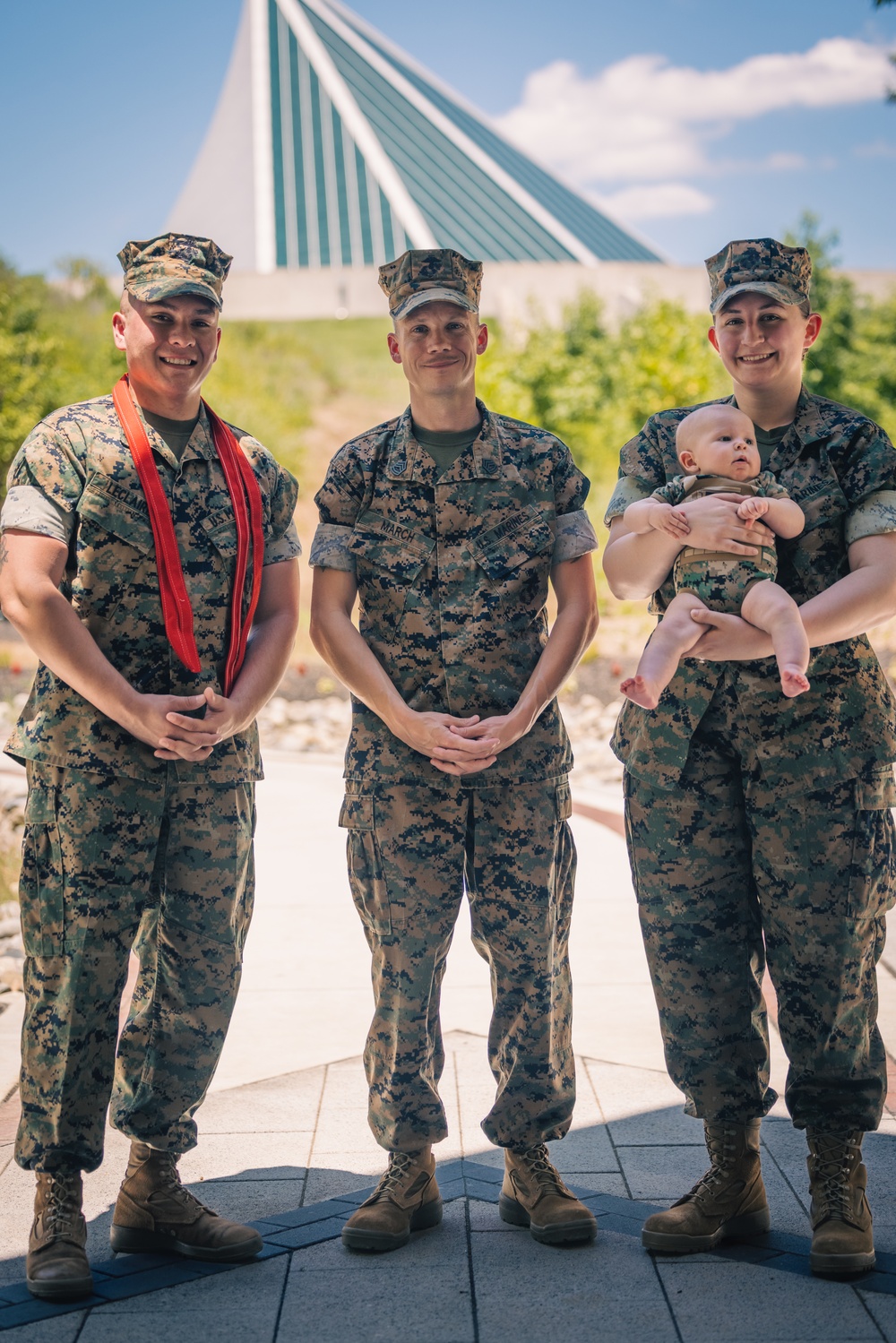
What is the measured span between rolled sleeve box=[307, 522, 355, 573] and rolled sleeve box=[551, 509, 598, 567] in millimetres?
498

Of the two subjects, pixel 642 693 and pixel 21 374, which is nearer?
pixel 642 693

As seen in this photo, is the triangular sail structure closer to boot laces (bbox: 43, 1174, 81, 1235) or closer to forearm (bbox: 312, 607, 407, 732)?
forearm (bbox: 312, 607, 407, 732)

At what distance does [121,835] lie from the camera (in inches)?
110

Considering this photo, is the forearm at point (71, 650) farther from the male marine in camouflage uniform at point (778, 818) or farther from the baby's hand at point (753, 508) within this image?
the baby's hand at point (753, 508)

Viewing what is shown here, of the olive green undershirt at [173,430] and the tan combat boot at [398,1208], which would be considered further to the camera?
the olive green undershirt at [173,430]

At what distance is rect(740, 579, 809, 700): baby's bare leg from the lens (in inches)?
98.2

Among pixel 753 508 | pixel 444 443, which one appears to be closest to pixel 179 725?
pixel 444 443

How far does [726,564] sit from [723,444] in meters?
0.26

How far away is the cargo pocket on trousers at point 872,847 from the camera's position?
2.75 meters

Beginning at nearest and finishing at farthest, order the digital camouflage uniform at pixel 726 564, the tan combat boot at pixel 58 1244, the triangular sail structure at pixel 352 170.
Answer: the tan combat boot at pixel 58 1244
the digital camouflage uniform at pixel 726 564
the triangular sail structure at pixel 352 170

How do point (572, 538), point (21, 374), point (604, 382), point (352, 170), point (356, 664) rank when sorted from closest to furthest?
point (356, 664), point (572, 538), point (21, 374), point (604, 382), point (352, 170)

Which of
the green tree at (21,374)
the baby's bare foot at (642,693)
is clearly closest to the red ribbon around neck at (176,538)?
the baby's bare foot at (642,693)

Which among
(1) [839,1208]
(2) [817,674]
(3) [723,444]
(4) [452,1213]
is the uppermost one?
(3) [723,444]

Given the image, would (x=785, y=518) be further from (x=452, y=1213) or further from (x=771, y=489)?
(x=452, y=1213)
